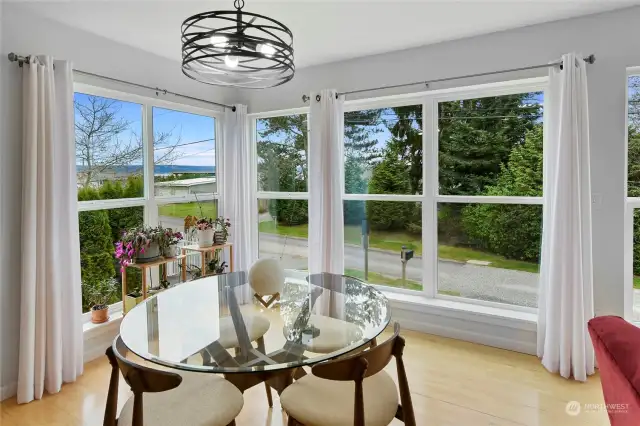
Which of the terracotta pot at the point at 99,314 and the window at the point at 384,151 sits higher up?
the window at the point at 384,151

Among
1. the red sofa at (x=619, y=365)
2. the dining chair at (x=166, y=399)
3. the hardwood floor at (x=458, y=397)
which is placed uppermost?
the red sofa at (x=619, y=365)

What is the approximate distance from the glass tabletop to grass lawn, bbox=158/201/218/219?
1.18m

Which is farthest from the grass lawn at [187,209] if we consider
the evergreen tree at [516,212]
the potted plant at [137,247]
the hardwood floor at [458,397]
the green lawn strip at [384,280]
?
the evergreen tree at [516,212]

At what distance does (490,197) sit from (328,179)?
4.56 ft

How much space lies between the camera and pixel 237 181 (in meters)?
4.20

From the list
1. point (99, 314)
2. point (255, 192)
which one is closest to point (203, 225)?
point (255, 192)

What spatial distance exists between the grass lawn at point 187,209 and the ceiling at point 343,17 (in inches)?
56.0

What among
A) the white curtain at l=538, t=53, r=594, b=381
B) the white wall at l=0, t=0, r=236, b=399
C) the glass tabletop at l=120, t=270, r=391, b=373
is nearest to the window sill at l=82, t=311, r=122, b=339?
the white wall at l=0, t=0, r=236, b=399

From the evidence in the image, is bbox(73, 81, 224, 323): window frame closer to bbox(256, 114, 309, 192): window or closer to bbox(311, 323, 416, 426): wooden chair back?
bbox(256, 114, 309, 192): window

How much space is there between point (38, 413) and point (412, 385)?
7.49 ft

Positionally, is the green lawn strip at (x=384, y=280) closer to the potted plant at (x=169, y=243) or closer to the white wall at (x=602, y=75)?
the white wall at (x=602, y=75)

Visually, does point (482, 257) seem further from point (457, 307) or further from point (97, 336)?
point (97, 336)

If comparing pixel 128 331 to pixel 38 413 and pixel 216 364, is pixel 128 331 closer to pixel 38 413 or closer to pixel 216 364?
pixel 216 364

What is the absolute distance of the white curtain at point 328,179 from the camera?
3566mm
